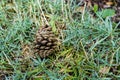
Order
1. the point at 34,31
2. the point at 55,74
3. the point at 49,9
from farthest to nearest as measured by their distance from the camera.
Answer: the point at 49,9
the point at 34,31
the point at 55,74

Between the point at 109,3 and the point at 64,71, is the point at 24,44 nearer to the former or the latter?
the point at 64,71

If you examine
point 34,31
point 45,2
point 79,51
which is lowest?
point 79,51

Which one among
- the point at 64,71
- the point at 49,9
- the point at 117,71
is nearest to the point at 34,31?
the point at 49,9

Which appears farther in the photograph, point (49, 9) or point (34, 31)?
point (49, 9)
